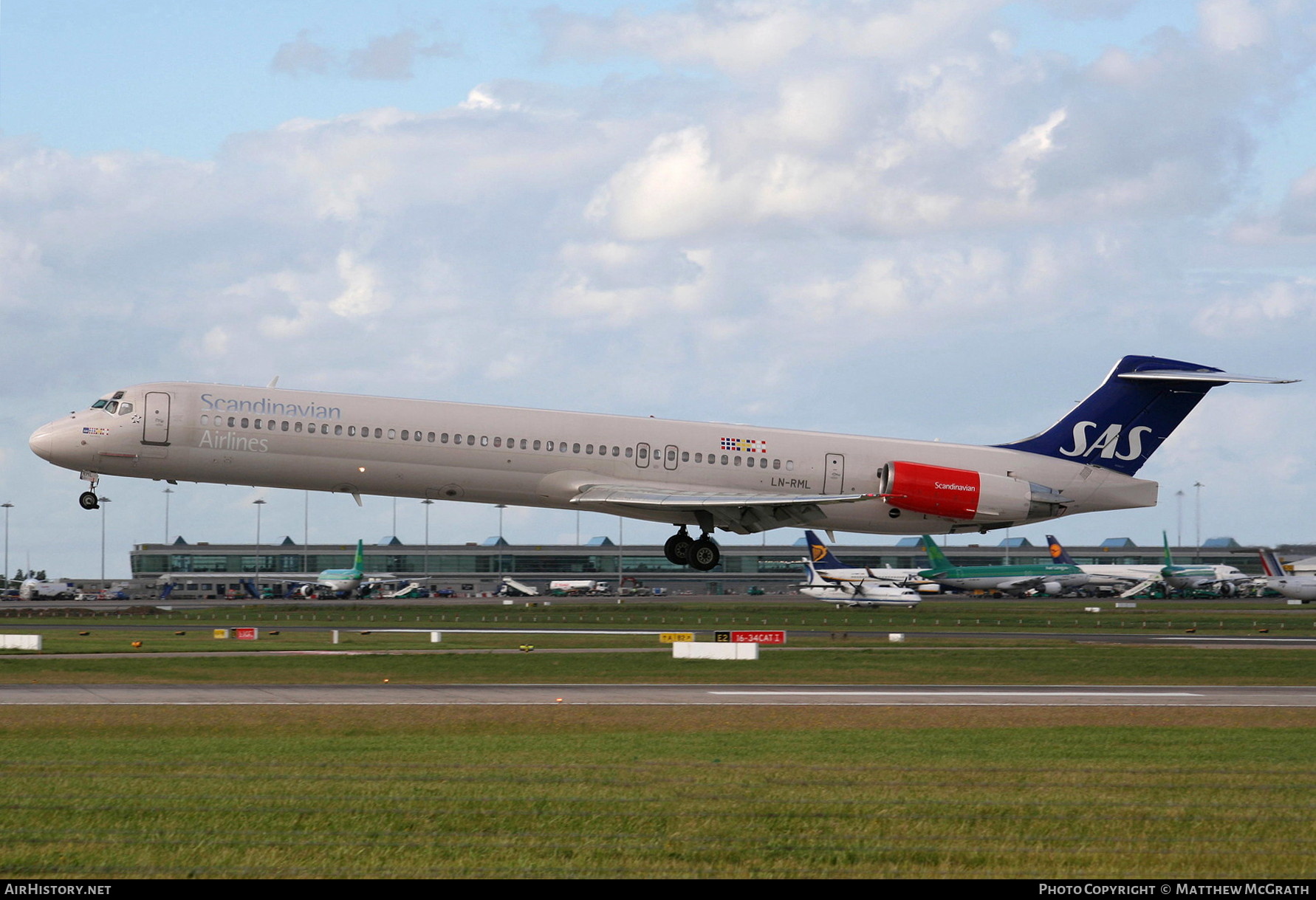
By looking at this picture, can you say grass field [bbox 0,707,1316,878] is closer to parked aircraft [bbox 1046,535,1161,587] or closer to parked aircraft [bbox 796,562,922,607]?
parked aircraft [bbox 796,562,922,607]

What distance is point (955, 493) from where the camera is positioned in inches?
1533

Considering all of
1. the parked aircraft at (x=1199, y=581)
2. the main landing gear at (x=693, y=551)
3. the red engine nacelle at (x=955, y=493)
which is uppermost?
the red engine nacelle at (x=955, y=493)

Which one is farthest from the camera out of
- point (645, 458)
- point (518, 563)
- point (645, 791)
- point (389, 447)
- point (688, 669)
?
point (518, 563)

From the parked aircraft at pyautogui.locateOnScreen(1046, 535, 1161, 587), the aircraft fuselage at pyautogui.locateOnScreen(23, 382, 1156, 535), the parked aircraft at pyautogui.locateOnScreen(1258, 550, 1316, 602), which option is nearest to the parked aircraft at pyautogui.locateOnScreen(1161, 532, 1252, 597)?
the parked aircraft at pyautogui.locateOnScreen(1046, 535, 1161, 587)

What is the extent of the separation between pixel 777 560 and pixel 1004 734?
119588 millimetres

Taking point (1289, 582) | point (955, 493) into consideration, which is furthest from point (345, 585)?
point (955, 493)

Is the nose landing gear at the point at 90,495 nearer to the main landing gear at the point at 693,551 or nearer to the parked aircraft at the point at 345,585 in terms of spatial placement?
the main landing gear at the point at 693,551

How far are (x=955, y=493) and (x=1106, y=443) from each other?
625 centimetres

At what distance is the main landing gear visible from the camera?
125 ft

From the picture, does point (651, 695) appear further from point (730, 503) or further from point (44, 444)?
point (44, 444)

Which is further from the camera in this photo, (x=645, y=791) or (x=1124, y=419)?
(x=1124, y=419)

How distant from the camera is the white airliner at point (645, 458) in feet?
116

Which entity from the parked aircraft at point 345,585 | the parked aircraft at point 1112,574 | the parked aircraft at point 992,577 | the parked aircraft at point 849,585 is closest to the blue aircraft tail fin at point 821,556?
the parked aircraft at point 849,585

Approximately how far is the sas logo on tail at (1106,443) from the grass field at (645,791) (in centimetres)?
1375
